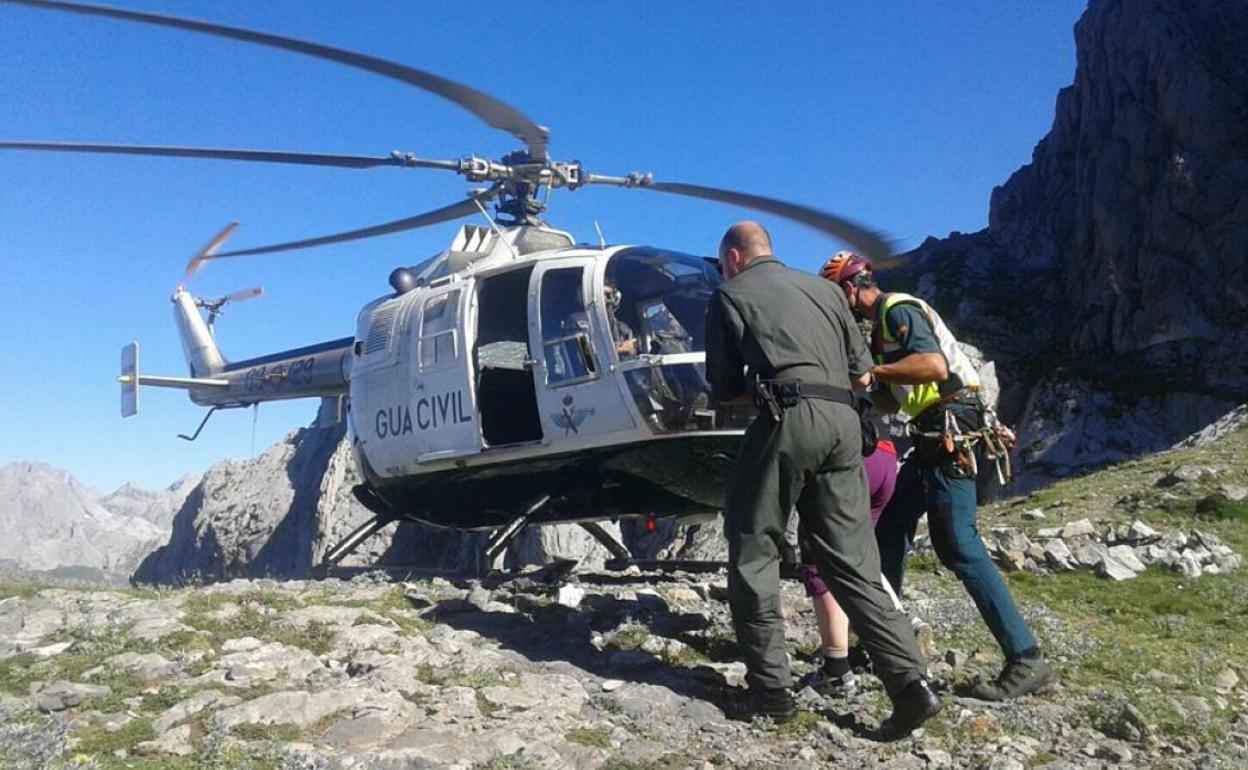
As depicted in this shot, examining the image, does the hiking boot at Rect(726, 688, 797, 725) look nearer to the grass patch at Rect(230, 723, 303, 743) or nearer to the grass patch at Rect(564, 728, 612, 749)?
the grass patch at Rect(564, 728, 612, 749)

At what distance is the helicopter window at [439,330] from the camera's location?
9422 millimetres

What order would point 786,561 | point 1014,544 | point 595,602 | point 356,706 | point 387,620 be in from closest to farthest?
point 356,706 < point 387,620 < point 595,602 < point 786,561 < point 1014,544

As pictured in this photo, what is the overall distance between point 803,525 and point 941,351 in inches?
50.8

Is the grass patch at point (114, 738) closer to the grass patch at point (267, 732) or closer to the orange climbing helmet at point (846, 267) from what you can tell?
the grass patch at point (267, 732)

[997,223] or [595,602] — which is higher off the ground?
[997,223]

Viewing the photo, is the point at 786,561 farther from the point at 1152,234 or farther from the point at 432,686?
the point at 1152,234

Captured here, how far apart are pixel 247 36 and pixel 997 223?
54349 mm

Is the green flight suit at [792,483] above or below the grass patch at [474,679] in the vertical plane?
above

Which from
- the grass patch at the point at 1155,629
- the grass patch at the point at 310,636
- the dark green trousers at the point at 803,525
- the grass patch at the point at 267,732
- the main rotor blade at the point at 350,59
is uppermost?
the main rotor blade at the point at 350,59

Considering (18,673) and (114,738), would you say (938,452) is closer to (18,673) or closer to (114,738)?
(114,738)

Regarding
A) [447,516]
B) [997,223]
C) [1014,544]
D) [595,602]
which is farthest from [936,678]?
[997,223]

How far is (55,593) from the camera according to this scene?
7047 millimetres

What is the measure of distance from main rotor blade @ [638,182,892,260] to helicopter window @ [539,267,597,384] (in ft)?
6.94

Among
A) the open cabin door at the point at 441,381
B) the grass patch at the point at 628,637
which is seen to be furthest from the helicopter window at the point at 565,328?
the grass patch at the point at 628,637
